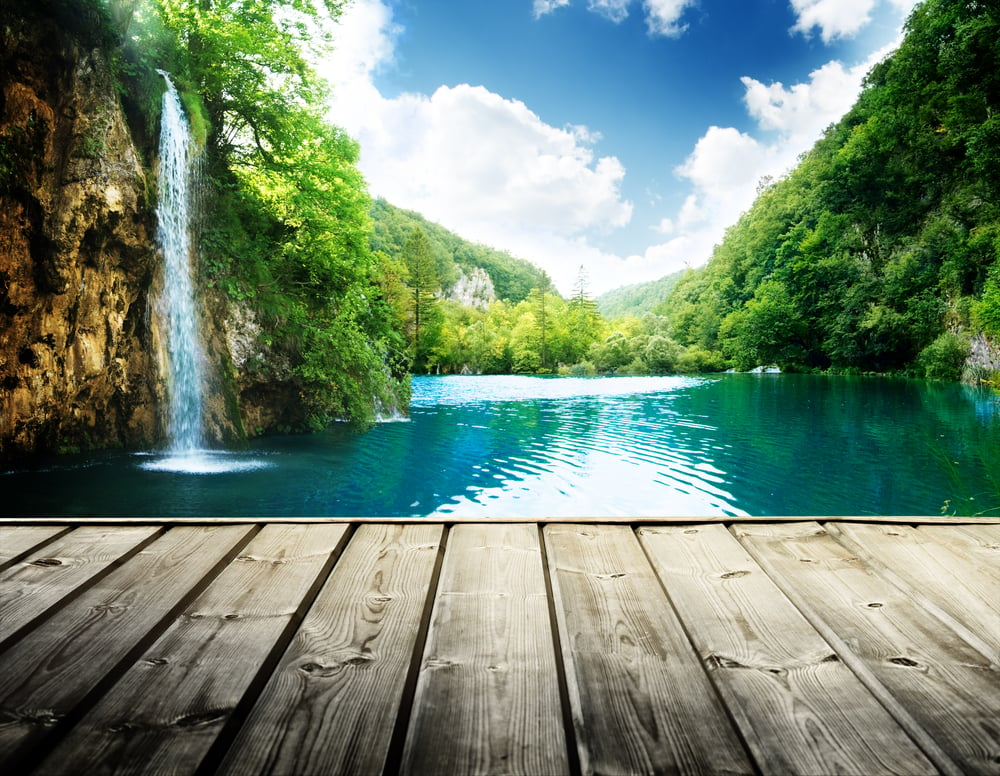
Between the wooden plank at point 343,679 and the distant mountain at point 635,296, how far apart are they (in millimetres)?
125360

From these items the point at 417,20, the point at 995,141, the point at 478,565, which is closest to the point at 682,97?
the point at 417,20

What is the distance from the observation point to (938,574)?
4.82ft

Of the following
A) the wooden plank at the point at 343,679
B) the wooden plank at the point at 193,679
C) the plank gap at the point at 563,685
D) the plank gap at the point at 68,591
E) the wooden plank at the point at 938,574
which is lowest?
the wooden plank at the point at 938,574

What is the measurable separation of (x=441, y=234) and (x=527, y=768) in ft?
371

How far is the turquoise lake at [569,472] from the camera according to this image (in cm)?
685

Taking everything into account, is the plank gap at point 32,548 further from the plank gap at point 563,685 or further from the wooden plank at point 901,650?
the wooden plank at point 901,650

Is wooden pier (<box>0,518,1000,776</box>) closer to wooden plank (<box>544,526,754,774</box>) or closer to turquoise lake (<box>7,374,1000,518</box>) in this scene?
wooden plank (<box>544,526,754,774</box>)

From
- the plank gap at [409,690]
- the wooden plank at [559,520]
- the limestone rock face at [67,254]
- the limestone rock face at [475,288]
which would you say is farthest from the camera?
the limestone rock face at [475,288]

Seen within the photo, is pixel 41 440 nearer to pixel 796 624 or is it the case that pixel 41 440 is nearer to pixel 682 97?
pixel 796 624

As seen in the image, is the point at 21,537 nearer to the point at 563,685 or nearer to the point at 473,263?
the point at 563,685

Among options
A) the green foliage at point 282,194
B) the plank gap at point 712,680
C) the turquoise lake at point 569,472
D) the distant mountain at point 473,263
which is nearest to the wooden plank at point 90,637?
the plank gap at point 712,680

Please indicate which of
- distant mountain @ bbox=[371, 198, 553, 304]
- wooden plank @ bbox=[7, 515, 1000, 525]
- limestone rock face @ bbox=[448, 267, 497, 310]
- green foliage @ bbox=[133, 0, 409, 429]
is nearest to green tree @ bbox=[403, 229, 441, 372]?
green foliage @ bbox=[133, 0, 409, 429]

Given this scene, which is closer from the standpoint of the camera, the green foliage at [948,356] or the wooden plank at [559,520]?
the wooden plank at [559,520]

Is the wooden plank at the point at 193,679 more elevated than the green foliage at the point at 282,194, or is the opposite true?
the green foliage at the point at 282,194
